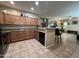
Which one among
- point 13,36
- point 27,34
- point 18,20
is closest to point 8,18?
point 18,20

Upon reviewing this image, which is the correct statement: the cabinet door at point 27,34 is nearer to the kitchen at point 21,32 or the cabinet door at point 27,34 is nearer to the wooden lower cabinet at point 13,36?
the kitchen at point 21,32

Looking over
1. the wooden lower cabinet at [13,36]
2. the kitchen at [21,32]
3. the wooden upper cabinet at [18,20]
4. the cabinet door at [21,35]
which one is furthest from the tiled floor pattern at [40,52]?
the wooden upper cabinet at [18,20]

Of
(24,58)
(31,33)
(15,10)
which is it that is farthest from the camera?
(31,33)

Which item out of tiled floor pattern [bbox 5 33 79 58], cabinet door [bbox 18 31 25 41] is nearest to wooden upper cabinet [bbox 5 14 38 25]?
cabinet door [bbox 18 31 25 41]

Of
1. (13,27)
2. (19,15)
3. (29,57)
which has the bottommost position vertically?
(29,57)

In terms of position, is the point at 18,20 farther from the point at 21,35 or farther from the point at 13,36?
the point at 13,36

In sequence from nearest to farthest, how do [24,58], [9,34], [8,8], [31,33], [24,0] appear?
[24,58]
[24,0]
[9,34]
[8,8]
[31,33]

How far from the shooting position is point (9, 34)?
488cm

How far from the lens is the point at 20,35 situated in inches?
218

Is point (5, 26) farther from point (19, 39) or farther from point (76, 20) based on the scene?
point (76, 20)

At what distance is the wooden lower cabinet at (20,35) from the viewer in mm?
5041

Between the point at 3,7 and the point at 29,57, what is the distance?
4129 millimetres

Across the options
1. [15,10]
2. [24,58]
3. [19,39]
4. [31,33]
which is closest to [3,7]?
[15,10]

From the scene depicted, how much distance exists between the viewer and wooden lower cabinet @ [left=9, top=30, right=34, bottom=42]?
16.5 feet
